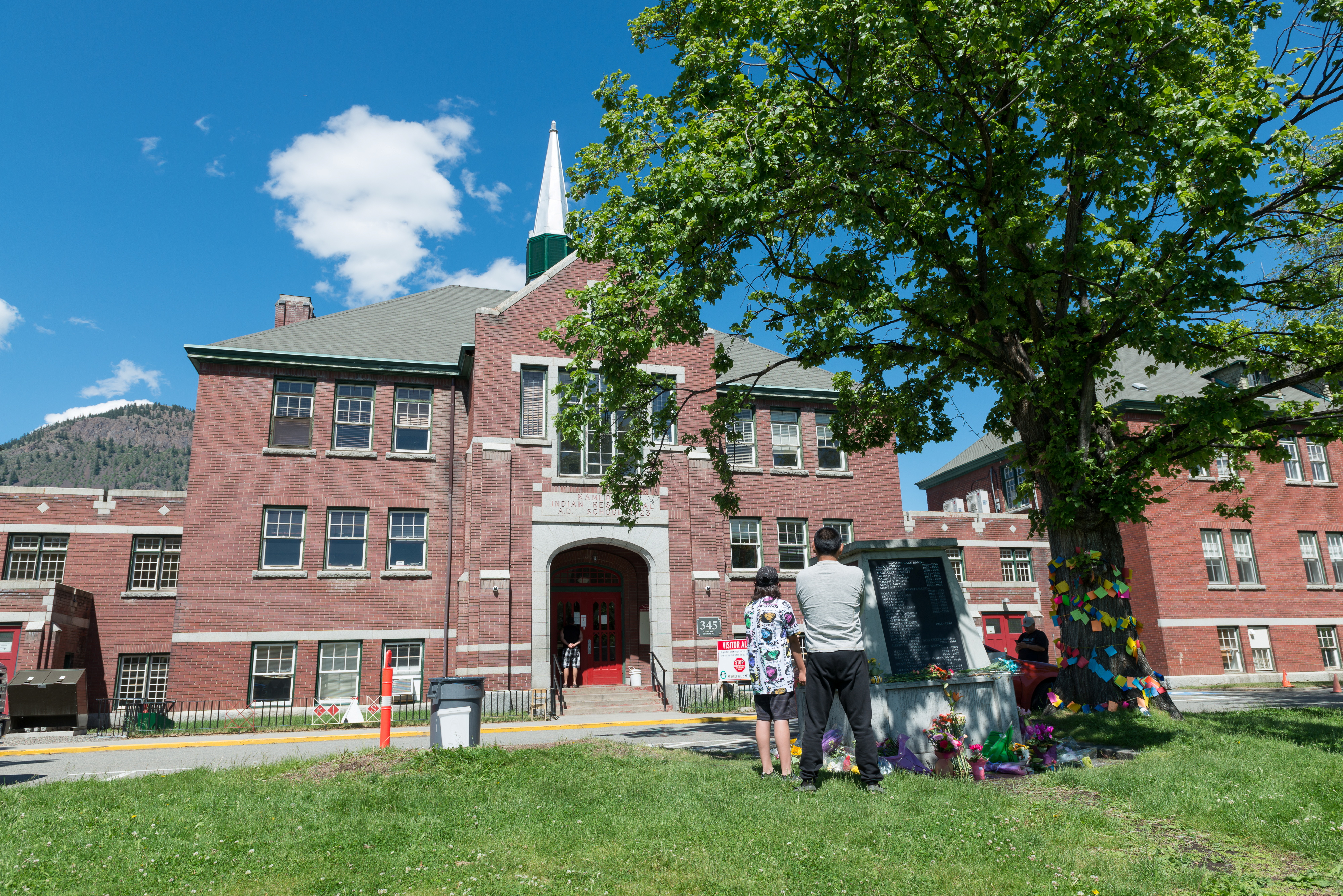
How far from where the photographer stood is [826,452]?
28.6 m

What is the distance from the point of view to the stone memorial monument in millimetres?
8109

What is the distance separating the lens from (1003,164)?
1127 centimetres

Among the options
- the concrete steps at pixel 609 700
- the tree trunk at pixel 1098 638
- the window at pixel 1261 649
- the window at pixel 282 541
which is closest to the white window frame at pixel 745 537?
the concrete steps at pixel 609 700

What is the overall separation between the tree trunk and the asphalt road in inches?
181

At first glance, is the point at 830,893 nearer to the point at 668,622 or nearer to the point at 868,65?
the point at 868,65

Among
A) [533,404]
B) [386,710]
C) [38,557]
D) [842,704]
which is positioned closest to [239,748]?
[386,710]

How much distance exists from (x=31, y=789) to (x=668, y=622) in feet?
55.1

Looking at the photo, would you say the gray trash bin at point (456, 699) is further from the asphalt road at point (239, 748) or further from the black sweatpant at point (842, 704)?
the black sweatpant at point (842, 704)

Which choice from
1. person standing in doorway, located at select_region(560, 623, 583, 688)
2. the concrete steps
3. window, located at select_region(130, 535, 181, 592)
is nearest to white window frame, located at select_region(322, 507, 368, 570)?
window, located at select_region(130, 535, 181, 592)

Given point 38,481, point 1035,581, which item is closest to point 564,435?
point 1035,581

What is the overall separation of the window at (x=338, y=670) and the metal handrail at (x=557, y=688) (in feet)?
17.1

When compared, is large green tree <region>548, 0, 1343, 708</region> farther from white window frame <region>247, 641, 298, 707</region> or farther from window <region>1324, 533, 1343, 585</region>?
window <region>1324, 533, 1343, 585</region>

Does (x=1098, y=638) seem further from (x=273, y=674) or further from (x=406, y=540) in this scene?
(x=273, y=674)

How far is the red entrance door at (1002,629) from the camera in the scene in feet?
99.9
